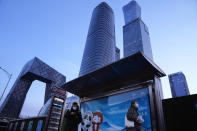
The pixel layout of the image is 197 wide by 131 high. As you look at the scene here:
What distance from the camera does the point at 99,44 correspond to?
379 ft

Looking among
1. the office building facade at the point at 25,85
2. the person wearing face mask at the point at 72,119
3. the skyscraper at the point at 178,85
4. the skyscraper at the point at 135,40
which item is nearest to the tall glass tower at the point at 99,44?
the office building facade at the point at 25,85

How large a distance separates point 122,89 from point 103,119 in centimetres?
204

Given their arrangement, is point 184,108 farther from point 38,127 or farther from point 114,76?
point 38,127

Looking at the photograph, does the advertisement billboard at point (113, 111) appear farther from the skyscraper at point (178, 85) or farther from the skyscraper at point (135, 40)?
the skyscraper at point (178, 85)

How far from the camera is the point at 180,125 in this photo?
520 centimetres

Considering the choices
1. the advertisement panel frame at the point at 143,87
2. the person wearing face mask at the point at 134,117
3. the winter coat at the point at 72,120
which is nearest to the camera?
the advertisement panel frame at the point at 143,87

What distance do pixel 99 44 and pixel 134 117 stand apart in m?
112

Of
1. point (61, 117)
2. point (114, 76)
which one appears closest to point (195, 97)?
point (114, 76)

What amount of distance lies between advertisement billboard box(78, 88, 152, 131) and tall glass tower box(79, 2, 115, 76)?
3772 inches

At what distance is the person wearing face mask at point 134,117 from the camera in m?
5.21

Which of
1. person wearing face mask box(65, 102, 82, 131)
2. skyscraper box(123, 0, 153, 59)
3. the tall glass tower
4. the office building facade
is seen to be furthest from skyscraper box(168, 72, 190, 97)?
person wearing face mask box(65, 102, 82, 131)

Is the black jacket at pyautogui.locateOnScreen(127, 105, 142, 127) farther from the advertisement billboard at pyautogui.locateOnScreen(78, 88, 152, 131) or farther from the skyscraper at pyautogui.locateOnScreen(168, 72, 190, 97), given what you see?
the skyscraper at pyautogui.locateOnScreen(168, 72, 190, 97)

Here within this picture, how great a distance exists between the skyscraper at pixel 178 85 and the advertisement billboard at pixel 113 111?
178041 mm

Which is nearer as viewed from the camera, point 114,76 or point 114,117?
point 114,117
